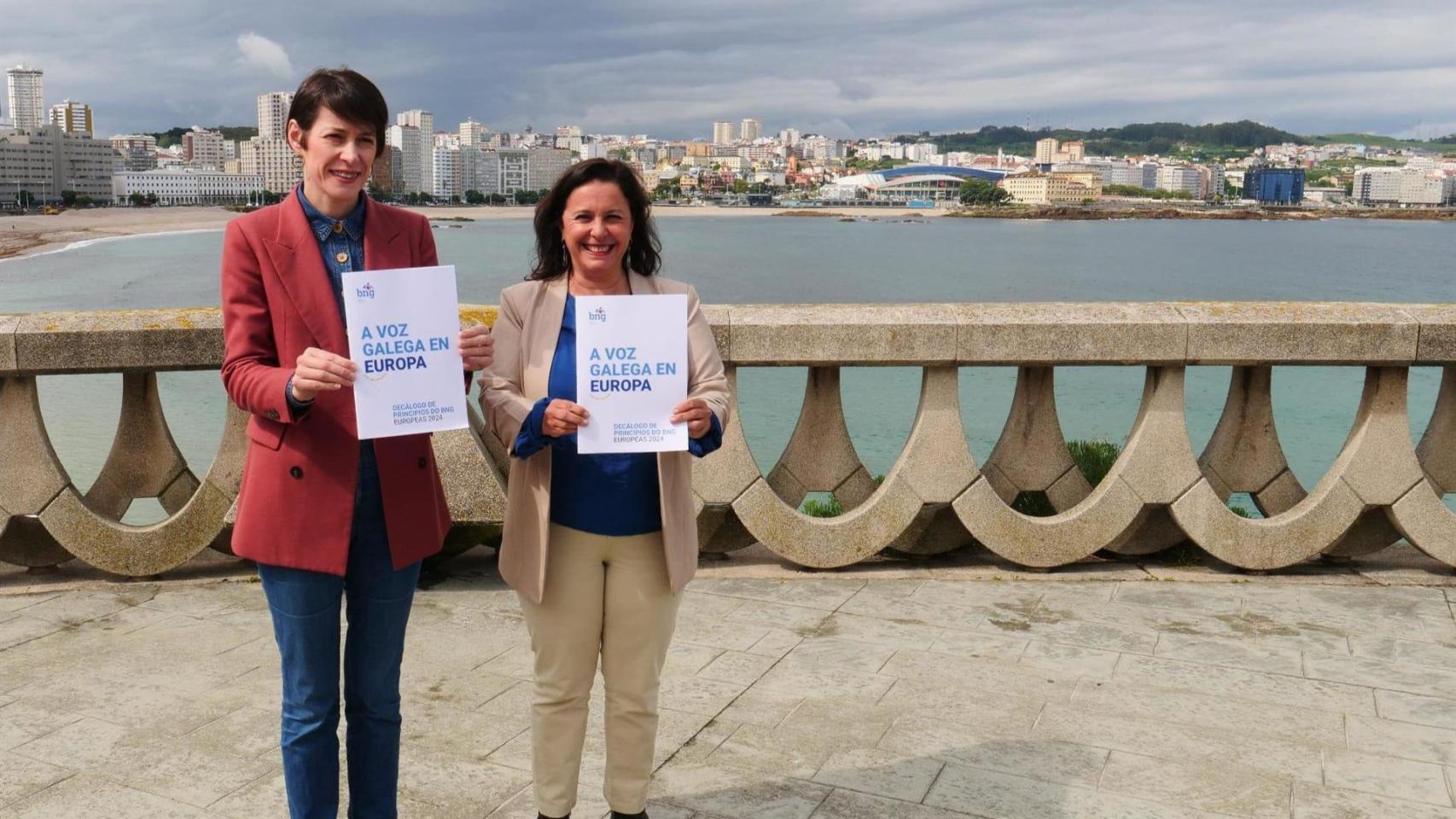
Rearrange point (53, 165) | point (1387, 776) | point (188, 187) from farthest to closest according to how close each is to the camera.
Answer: point (188, 187)
point (53, 165)
point (1387, 776)

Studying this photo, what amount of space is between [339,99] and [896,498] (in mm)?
3502

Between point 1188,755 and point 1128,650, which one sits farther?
point 1128,650

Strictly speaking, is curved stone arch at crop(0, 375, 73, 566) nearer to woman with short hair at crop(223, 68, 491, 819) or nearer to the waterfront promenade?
the waterfront promenade

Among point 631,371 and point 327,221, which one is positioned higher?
point 327,221

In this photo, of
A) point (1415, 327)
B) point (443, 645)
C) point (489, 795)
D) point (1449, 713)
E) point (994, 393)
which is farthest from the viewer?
point (994, 393)

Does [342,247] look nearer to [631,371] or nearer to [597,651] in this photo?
[631,371]

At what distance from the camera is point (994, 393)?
Result: 2683 cm

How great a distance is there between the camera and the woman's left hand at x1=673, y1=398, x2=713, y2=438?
3133 mm

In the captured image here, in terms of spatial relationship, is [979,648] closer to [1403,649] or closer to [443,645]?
[1403,649]

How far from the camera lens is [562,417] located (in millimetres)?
3018

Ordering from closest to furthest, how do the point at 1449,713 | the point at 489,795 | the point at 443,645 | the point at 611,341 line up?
the point at 611,341, the point at 489,795, the point at 1449,713, the point at 443,645

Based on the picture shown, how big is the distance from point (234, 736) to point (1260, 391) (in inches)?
181

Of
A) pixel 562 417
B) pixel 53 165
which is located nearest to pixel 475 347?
pixel 562 417

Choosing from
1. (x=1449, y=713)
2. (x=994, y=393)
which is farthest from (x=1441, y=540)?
(x=994, y=393)
